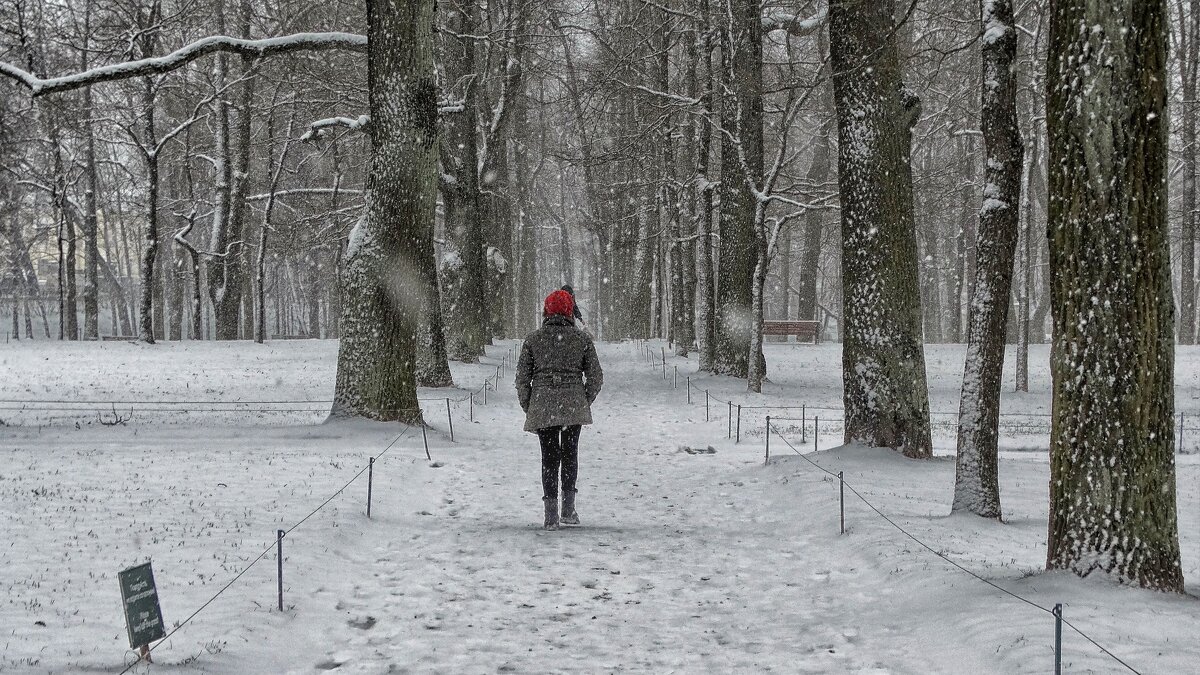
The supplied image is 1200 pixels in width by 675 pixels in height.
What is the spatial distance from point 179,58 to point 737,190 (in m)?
13.4

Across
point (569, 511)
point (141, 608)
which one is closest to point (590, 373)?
point (569, 511)

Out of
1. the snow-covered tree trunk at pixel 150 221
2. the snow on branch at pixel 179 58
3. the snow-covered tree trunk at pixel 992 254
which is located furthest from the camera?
the snow-covered tree trunk at pixel 150 221

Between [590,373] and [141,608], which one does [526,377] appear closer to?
[590,373]

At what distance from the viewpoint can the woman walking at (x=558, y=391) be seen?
8.72 m

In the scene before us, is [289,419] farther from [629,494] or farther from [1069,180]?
[1069,180]

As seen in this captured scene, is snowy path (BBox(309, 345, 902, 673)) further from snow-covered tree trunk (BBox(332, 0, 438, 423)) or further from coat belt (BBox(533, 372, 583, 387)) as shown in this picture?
snow-covered tree trunk (BBox(332, 0, 438, 423))

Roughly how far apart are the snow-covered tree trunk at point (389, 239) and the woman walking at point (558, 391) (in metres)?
5.54

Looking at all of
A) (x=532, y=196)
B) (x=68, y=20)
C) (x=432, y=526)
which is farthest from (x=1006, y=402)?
(x=532, y=196)

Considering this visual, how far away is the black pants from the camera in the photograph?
8805 millimetres

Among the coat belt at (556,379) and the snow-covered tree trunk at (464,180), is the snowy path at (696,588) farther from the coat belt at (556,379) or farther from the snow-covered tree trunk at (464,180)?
the snow-covered tree trunk at (464,180)

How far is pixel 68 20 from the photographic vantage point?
1239 inches

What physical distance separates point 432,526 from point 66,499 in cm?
326

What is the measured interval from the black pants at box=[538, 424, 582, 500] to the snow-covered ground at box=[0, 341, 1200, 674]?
1.47 feet

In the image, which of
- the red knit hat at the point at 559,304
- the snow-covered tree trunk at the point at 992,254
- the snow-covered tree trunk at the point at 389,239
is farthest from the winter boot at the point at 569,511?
the snow-covered tree trunk at the point at 389,239
